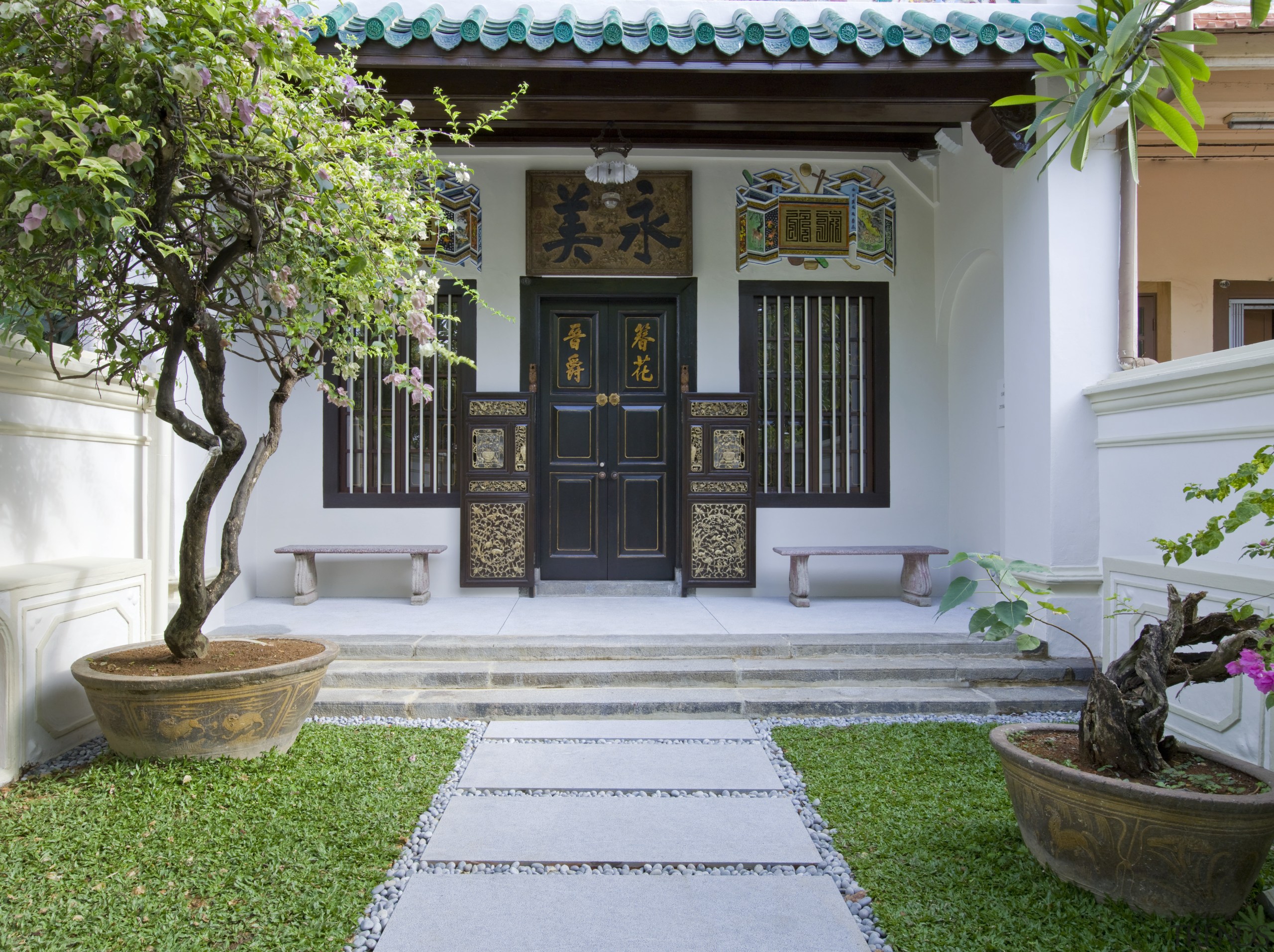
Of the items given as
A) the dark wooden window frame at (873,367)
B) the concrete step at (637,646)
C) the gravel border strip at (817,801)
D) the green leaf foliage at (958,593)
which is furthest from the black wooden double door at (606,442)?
the green leaf foliage at (958,593)

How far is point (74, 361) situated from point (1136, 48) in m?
4.18

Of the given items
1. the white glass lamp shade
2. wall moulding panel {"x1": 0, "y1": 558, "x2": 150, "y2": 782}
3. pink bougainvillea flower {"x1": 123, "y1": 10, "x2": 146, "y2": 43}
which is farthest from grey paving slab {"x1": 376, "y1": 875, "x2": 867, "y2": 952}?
Answer: the white glass lamp shade

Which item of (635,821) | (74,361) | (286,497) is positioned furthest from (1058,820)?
(286,497)

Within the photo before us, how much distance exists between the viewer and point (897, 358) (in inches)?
250

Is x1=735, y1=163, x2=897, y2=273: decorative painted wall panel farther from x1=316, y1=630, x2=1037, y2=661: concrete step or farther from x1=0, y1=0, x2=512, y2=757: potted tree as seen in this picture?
x1=0, y1=0, x2=512, y2=757: potted tree

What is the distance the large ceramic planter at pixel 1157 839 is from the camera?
211 cm

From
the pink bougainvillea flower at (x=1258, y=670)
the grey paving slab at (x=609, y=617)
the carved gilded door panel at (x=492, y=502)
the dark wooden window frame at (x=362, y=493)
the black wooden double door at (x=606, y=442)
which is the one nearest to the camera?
the pink bougainvillea flower at (x=1258, y=670)

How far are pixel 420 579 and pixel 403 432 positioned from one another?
118 cm

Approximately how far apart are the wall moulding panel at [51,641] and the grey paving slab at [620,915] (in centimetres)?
192

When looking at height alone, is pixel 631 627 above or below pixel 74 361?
below

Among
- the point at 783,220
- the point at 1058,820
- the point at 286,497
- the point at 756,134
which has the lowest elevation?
the point at 1058,820

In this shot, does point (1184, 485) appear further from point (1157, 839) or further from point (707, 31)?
point (707, 31)

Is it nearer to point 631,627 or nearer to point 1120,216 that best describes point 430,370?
point 631,627

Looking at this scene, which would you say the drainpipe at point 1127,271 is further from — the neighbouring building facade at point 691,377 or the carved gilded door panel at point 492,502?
the carved gilded door panel at point 492,502
